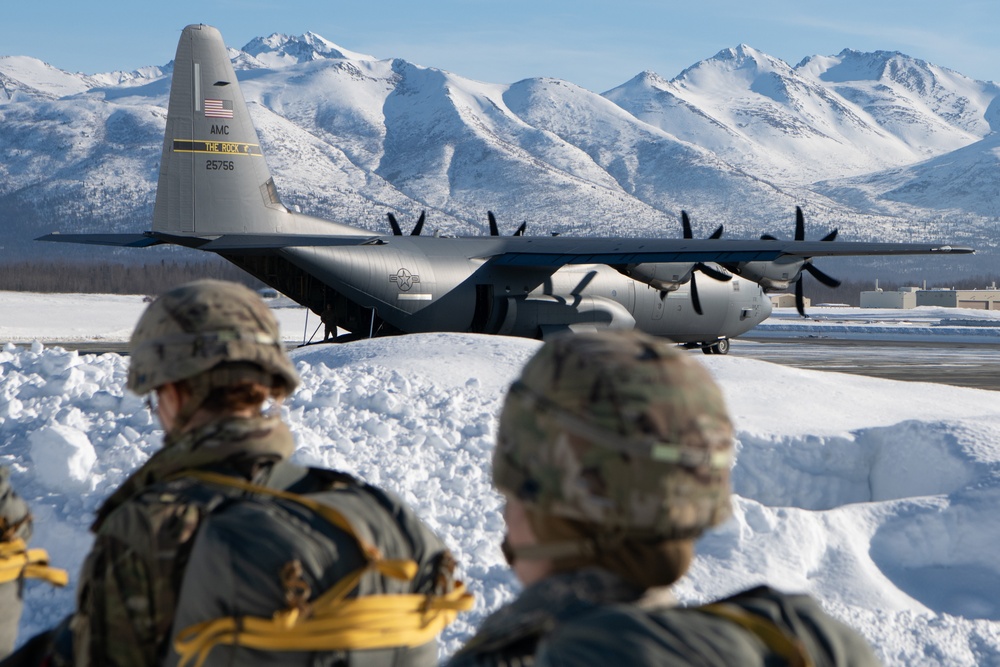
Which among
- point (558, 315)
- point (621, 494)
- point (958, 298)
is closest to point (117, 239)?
point (558, 315)

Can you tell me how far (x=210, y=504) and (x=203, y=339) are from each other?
0.48m

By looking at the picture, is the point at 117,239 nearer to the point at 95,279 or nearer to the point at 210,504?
the point at 210,504

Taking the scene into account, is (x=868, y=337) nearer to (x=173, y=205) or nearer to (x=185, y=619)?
(x=173, y=205)

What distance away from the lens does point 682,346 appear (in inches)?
1294

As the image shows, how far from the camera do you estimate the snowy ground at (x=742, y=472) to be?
852cm

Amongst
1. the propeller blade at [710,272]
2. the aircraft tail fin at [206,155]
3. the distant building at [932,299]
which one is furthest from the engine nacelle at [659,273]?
the distant building at [932,299]

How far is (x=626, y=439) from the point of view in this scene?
197cm

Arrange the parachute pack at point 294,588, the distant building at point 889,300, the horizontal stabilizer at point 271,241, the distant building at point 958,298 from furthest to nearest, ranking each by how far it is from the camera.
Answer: the distant building at point 958,298 → the distant building at point 889,300 → the horizontal stabilizer at point 271,241 → the parachute pack at point 294,588

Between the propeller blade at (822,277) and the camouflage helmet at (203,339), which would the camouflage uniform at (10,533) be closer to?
Answer: the camouflage helmet at (203,339)

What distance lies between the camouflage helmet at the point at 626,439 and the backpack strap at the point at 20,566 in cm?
218

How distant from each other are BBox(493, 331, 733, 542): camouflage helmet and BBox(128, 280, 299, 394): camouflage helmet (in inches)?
45.2

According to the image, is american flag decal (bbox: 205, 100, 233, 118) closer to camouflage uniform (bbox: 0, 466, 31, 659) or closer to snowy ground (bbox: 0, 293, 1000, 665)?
snowy ground (bbox: 0, 293, 1000, 665)

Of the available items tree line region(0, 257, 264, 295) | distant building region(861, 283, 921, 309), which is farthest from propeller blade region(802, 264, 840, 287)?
tree line region(0, 257, 264, 295)

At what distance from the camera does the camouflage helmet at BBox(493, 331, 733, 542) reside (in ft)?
6.48
